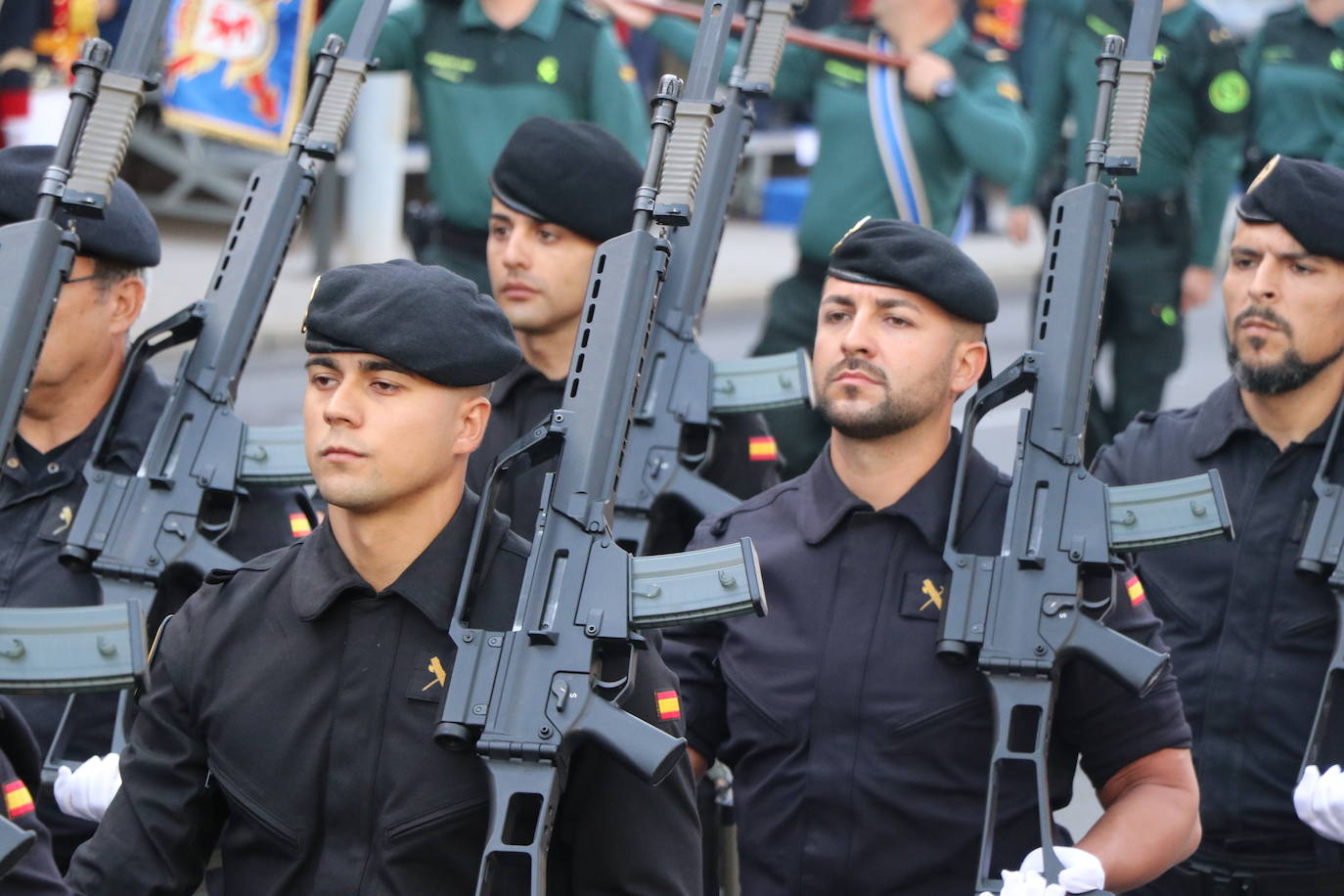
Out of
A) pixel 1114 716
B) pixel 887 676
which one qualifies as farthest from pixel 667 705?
pixel 1114 716

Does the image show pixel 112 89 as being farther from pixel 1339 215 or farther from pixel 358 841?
pixel 1339 215

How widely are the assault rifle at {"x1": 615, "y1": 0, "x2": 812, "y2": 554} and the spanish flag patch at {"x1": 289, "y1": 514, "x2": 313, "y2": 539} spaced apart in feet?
2.26

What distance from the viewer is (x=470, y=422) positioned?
343 cm

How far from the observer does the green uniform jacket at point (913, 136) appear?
6855mm

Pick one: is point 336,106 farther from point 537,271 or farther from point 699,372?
point 699,372

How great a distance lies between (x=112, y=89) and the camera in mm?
3402

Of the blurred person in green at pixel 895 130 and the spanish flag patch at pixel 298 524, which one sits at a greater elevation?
the blurred person in green at pixel 895 130

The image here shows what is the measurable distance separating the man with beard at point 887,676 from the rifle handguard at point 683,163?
46 cm

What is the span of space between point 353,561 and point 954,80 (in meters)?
4.13

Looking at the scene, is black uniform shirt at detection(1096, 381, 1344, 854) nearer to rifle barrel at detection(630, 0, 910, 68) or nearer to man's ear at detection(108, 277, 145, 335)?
man's ear at detection(108, 277, 145, 335)

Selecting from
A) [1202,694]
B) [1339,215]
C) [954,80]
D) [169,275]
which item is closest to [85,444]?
[1202,694]

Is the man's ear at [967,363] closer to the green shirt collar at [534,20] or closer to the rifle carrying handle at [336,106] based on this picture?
the rifle carrying handle at [336,106]

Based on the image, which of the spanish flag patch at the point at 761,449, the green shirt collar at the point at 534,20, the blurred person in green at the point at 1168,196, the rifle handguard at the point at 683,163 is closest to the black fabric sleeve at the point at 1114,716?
the rifle handguard at the point at 683,163

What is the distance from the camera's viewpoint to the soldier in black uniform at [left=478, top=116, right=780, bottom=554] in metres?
4.93
